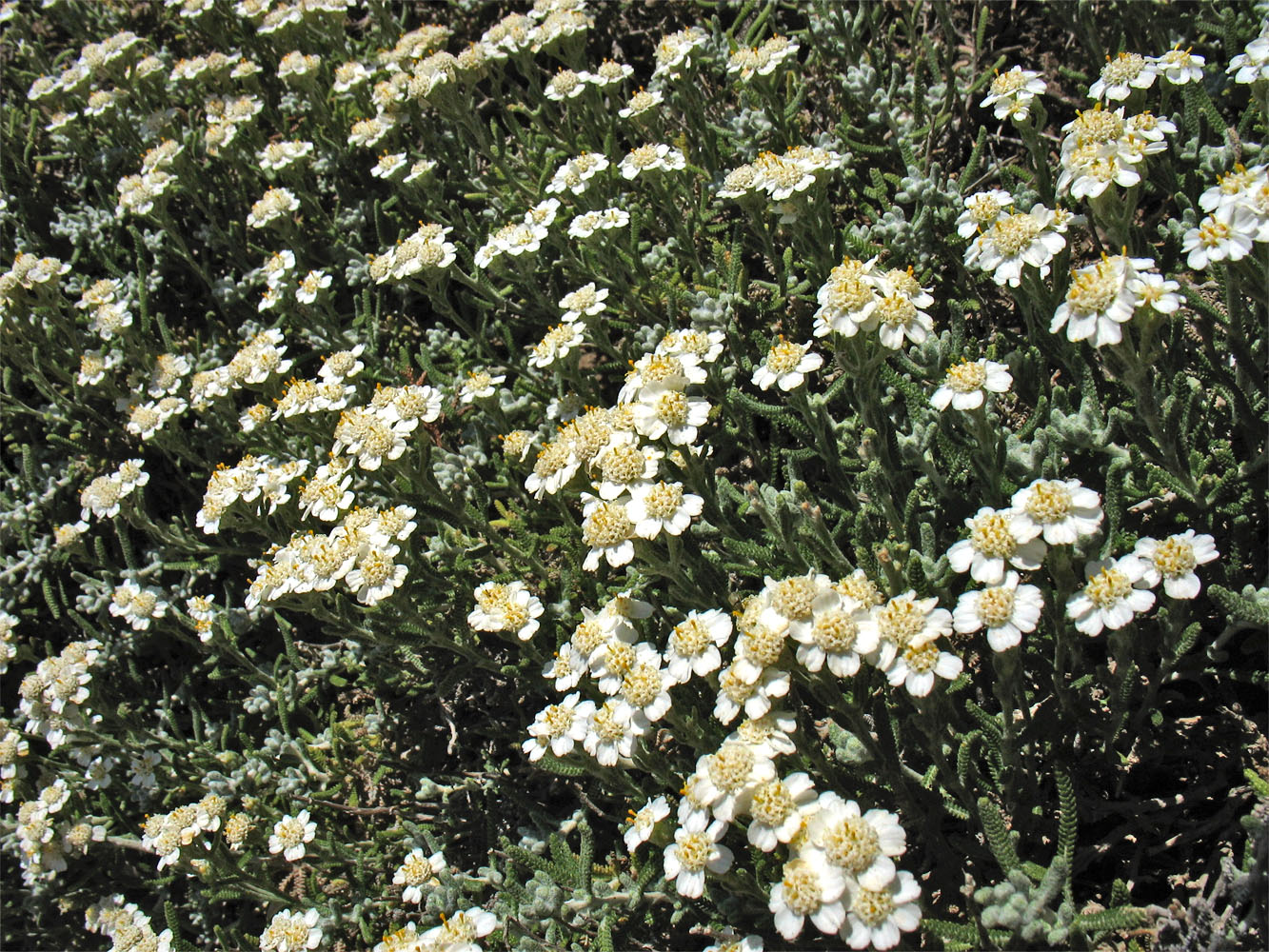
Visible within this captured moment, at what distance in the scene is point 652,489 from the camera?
2098mm

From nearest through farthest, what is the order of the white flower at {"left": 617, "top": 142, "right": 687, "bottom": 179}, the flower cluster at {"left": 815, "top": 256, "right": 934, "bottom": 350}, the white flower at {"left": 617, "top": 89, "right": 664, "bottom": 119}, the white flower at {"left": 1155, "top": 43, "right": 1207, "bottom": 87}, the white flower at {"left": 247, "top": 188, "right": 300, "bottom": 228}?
the flower cluster at {"left": 815, "top": 256, "right": 934, "bottom": 350} < the white flower at {"left": 1155, "top": 43, "right": 1207, "bottom": 87} < the white flower at {"left": 617, "top": 142, "right": 687, "bottom": 179} < the white flower at {"left": 617, "top": 89, "right": 664, "bottom": 119} < the white flower at {"left": 247, "top": 188, "right": 300, "bottom": 228}

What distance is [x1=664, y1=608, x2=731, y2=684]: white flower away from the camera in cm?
196

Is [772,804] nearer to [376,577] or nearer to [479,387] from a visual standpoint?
[376,577]

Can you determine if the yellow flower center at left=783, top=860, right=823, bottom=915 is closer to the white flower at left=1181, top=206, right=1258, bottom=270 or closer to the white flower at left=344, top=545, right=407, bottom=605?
the white flower at left=344, top=545, right=407, bottom=605

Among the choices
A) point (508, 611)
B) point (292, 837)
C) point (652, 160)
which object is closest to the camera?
point (508, 611)

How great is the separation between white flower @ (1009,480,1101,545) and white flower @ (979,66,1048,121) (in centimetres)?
110

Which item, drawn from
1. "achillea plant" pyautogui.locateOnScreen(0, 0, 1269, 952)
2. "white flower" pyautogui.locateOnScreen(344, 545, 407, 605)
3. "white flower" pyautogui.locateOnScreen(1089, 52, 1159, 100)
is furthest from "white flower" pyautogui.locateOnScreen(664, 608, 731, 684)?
"white flower" pyautogui.locateOnScreen(1089, 52, 1159, 100)

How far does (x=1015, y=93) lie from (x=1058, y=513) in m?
1.22

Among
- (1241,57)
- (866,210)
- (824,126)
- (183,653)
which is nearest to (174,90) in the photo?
(183,653)

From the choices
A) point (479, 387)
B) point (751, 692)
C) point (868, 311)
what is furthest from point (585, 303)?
point (751, 692)

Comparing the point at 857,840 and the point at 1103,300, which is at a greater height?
the point at 1103,300

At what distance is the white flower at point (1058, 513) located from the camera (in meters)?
1.71

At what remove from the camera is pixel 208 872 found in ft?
8.61

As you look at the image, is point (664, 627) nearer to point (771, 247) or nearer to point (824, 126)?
point (771, 247)
